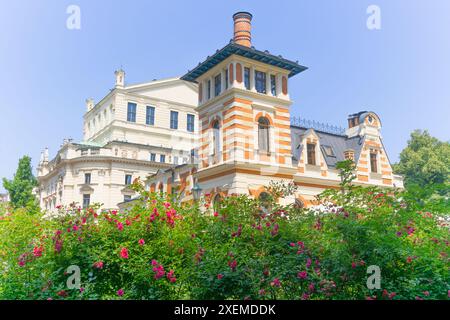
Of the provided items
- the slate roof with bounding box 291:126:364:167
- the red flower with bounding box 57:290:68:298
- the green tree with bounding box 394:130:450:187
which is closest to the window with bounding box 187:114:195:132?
the green tree with bounding box 394:130:450:187

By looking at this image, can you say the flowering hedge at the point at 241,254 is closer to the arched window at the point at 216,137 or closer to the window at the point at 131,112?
the arched window at the point at 216,137

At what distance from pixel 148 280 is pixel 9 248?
4.63 metres

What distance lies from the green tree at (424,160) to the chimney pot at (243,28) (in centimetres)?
2567

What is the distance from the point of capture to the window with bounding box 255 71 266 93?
2665cm

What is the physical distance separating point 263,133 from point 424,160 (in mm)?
28861

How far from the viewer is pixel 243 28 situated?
2781 cm

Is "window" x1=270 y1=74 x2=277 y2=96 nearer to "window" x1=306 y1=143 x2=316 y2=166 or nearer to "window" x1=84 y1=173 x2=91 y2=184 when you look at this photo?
"window" x1=306 y1=143 x2=316 y2=166

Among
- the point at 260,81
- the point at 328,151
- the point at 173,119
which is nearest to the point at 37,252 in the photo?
the point at 260,81

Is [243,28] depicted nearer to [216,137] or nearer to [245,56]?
[245,56]

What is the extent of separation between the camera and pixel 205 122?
27719 millimetres

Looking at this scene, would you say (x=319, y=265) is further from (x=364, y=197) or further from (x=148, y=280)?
(x=148, y=280)

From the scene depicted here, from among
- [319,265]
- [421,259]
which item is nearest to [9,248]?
[319,265]

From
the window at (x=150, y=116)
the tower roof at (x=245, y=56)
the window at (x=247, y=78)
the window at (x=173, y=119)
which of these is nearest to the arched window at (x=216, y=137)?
the window at (x=247, y=78)
